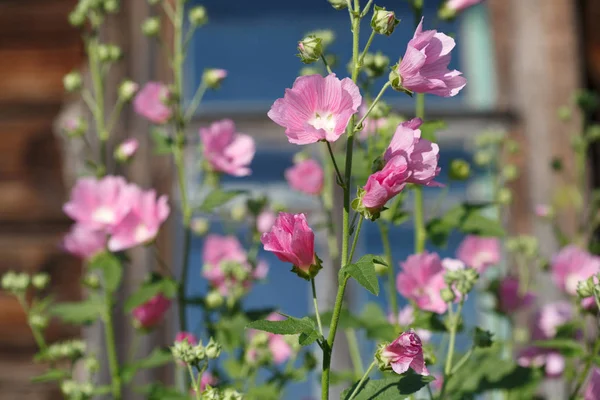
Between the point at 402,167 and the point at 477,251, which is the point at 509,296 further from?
the point at 402,167

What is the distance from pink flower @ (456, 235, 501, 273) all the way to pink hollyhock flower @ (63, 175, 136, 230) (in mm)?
634

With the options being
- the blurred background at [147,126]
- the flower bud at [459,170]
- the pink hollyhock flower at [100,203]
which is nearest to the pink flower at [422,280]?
the flower bud at [459,170]

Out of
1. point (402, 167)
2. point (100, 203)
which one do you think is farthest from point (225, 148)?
point (402, 167)

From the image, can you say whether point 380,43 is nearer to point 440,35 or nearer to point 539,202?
point 539,202

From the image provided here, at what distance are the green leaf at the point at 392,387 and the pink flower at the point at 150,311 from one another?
25.2 inches

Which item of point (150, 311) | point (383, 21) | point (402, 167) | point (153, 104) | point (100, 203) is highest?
point (383, 21)

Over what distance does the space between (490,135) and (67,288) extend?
1154 mm

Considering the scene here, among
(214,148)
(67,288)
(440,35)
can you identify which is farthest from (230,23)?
(440,35)

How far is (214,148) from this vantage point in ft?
4.11

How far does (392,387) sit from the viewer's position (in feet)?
2.28

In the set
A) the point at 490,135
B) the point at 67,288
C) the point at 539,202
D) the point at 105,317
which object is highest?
the point at 490,135

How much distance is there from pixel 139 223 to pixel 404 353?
2.00 ft

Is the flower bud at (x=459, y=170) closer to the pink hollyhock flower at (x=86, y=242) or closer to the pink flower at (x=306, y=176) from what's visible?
the pink flower at (x=306, y=176)

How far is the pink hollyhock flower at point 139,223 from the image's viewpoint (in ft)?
3.78
